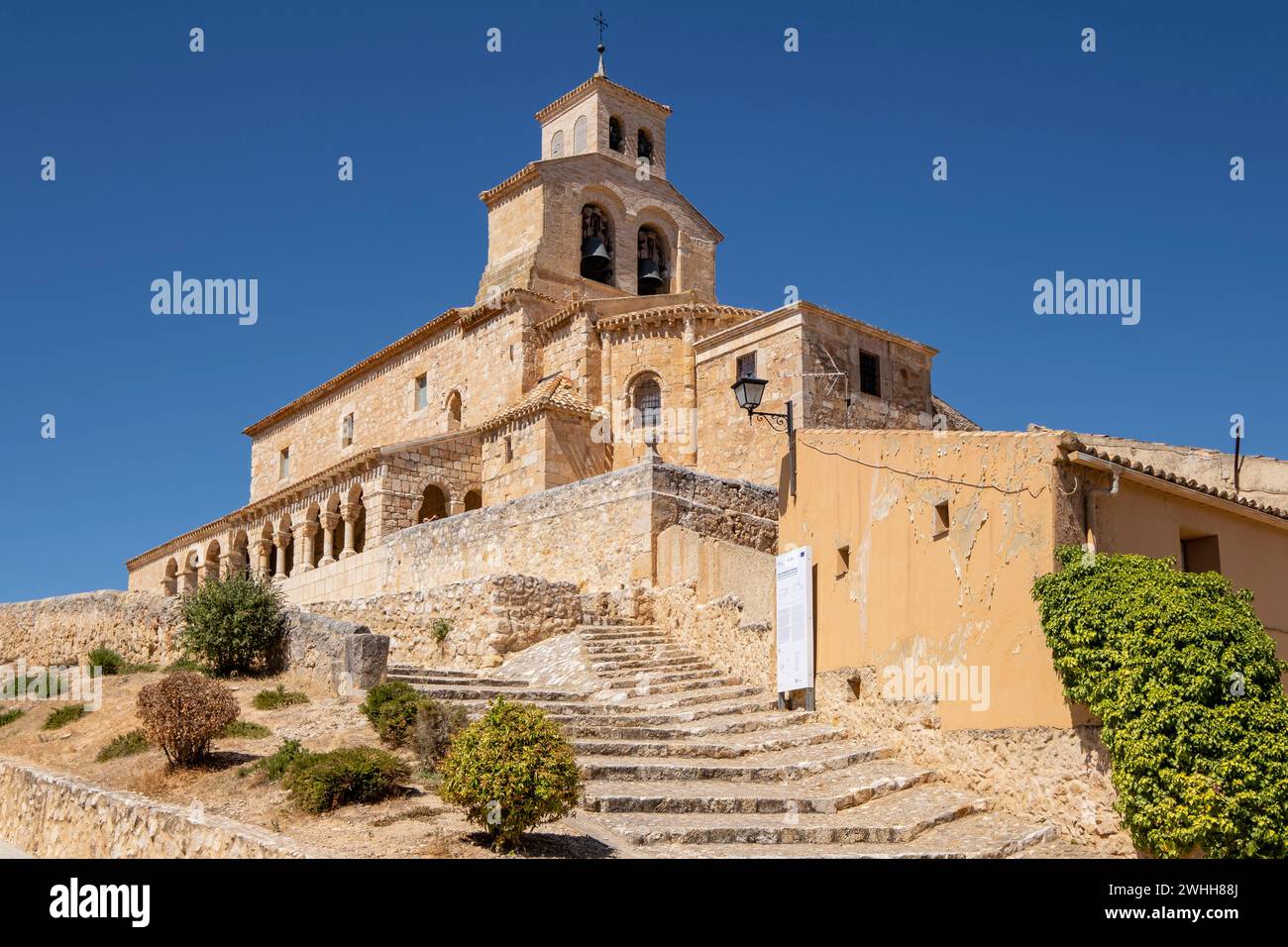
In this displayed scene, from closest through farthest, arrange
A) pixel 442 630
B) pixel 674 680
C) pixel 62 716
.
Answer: pixel 674 680 → pixel 62 716 → pixel 442 630

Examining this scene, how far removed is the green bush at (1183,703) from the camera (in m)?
10.3

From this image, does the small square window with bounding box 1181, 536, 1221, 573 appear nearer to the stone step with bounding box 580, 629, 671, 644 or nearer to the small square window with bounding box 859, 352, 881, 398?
the stone step with bounding box 580, 629, 671, 644

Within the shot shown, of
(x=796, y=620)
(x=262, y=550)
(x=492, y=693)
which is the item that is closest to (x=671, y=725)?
(x=796, y=620)

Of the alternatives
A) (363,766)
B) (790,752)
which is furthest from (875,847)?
(363,766)

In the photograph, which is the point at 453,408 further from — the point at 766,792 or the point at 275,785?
the point at 766,792

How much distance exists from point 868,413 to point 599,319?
8200 millimetres

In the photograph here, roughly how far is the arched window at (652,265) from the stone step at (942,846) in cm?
2851

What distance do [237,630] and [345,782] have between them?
27.0ft

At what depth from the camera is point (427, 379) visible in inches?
1516

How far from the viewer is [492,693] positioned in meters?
15.8

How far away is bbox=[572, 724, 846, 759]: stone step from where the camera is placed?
13.6 metres

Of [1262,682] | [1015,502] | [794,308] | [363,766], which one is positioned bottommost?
[363,766]

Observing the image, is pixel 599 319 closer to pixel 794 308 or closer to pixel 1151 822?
pixel 794 308

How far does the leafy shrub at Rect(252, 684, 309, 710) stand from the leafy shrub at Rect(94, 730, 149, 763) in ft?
5.03
